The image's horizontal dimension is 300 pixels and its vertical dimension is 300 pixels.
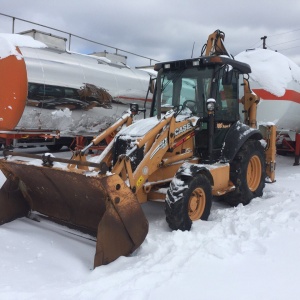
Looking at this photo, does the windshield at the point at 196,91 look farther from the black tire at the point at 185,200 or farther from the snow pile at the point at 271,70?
the snow pile at the point at 271,70

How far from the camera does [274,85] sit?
9180 millimetres

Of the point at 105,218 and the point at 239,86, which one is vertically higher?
the point at 239,86

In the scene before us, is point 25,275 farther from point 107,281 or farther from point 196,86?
point 196,86

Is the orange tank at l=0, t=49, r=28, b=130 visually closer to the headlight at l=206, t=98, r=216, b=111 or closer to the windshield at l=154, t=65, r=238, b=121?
the windshield at l=154, t=65, r=238, b=121

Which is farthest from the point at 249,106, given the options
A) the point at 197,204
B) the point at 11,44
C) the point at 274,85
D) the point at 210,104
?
the point at 11,44

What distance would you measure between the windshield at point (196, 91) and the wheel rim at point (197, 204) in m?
1.33

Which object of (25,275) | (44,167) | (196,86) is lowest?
(25,275)

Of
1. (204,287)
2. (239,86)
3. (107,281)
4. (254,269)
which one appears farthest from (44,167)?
(239,86)

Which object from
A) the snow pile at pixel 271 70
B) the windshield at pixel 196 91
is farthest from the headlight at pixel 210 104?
the snow pile at pixel 271 70

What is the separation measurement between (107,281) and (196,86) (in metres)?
3.47

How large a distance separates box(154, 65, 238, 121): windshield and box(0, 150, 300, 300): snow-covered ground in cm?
178

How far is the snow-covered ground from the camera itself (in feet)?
10.2

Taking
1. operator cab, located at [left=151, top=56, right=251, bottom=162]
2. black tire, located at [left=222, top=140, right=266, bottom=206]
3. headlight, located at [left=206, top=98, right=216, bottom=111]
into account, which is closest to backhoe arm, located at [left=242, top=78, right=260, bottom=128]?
black tire, located at [left=222, top=140, right=266, bottom=206]

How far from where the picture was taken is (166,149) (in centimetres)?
505
